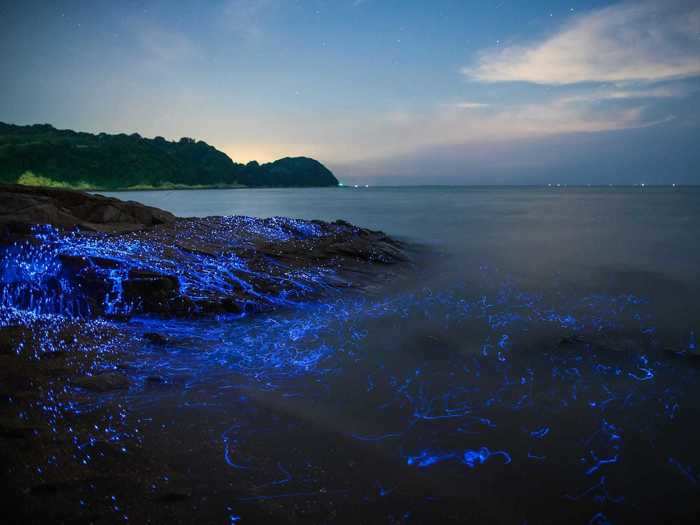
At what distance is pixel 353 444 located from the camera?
3938mm

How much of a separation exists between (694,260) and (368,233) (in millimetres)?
14337

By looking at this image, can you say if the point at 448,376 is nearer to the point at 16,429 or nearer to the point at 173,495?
the point at 173,495

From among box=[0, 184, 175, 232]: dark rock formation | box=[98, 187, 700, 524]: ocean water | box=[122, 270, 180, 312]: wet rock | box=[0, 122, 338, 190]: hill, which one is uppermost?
box=[0, 122, 338, 190]: hill

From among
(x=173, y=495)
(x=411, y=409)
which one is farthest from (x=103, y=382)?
(x=411, y=409)

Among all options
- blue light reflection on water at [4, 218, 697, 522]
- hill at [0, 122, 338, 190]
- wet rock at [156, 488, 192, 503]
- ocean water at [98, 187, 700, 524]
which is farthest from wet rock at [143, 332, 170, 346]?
hill at [0, 122, 338, 190]

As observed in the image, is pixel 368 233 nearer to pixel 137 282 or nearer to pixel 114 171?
pixel 137 282

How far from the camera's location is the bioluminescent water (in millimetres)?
3221

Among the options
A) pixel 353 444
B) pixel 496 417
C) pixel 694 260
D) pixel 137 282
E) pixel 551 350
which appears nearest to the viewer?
pixel 353 444

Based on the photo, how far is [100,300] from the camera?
7109 millimetres

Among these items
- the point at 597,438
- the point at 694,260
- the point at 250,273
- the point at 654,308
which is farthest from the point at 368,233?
the point at 597,438

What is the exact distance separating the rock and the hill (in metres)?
59.8

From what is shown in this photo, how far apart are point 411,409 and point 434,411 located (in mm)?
298

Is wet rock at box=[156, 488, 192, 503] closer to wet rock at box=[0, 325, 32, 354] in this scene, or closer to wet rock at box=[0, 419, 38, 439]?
wet rock at box=[0, 419, 38, 439]

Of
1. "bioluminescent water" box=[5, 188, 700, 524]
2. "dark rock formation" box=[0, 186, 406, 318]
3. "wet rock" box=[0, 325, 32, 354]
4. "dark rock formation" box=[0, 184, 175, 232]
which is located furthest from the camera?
"dark rock formation" box=[0, 184, 175, 232]
